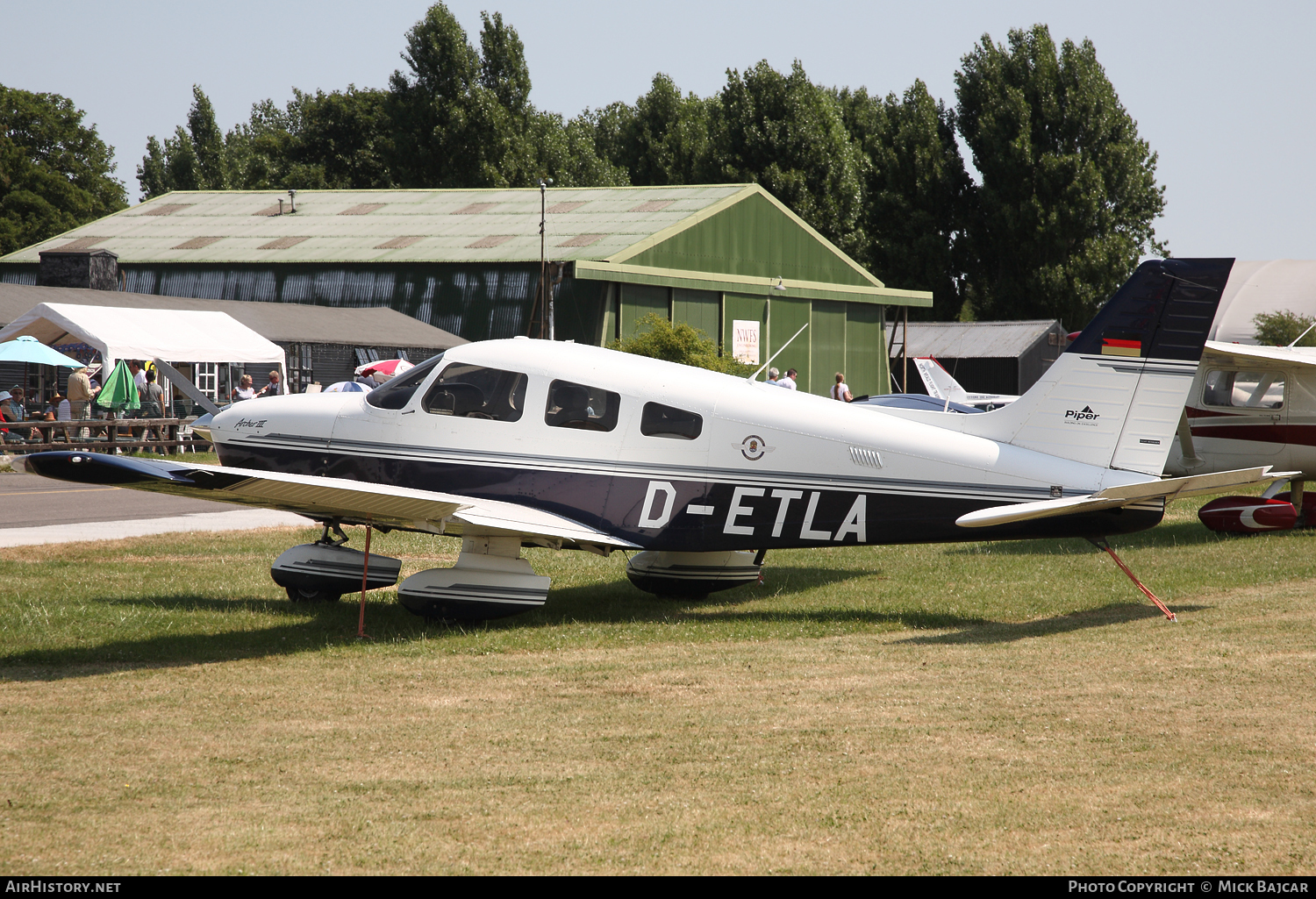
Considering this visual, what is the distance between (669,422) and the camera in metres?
10.0

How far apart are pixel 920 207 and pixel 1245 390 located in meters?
50.3

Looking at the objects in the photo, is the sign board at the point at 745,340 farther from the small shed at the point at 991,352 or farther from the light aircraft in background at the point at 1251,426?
the light aircraft in background at the point at 1251,426

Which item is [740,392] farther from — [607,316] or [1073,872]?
[607,316]

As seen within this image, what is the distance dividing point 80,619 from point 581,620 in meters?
4.10

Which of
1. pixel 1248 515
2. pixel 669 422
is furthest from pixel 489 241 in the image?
pixel 669 422

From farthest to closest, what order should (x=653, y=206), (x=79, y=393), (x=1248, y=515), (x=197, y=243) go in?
(x=197, y=243) → (x=653, y=206) → (x=79, y=393) → (x=1248, y=515)

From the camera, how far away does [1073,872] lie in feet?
14.8

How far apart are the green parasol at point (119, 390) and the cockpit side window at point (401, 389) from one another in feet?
65.0

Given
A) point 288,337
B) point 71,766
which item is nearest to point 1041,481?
point 71,766

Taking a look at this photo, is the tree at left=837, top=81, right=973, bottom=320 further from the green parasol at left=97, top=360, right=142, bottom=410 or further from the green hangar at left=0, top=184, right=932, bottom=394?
the green parasol at left=97, top=360, right=142, bottom=410

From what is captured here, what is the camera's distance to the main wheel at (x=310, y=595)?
35.3ft

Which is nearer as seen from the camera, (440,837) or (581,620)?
(440,837)

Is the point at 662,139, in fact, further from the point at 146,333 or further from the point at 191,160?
the point at 146,333

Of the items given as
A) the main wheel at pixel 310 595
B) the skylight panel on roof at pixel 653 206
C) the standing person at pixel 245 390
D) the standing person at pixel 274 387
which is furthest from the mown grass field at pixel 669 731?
the skylight panel on roof at pixel 653 206
